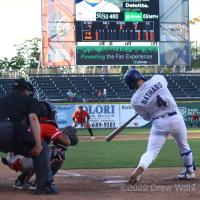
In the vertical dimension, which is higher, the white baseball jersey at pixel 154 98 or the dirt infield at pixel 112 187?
the white baseball jersey at pixel 154 98

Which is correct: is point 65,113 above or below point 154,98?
below

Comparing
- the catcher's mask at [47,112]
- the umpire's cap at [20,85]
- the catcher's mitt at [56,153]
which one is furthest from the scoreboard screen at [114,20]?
the umpire's cap at [20,85]

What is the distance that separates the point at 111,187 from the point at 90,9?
2796 centimetres

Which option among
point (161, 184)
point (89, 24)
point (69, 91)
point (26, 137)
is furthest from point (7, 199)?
point (69, 91)

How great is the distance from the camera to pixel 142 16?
1383 inches

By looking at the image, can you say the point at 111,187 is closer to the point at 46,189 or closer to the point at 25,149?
the point at 46,189

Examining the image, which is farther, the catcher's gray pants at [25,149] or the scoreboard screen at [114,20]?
the scoreboard screen at [114,20]

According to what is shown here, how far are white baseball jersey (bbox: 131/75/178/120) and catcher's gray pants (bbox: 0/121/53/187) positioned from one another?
1714 millimetres

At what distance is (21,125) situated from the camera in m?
Result: 6.69

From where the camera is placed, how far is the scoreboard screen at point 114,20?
34.6m

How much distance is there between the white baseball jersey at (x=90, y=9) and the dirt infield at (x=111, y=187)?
25280 millimetres

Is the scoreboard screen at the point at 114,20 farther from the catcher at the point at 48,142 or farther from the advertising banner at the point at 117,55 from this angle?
the catcher at the point at 48,142

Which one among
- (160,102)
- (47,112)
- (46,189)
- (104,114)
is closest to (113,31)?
(104,114)

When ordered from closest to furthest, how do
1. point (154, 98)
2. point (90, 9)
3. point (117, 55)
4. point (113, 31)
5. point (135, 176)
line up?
point (135, 176), point (154, 98), point (90, 9), point (113, 31), point (117, 55)
